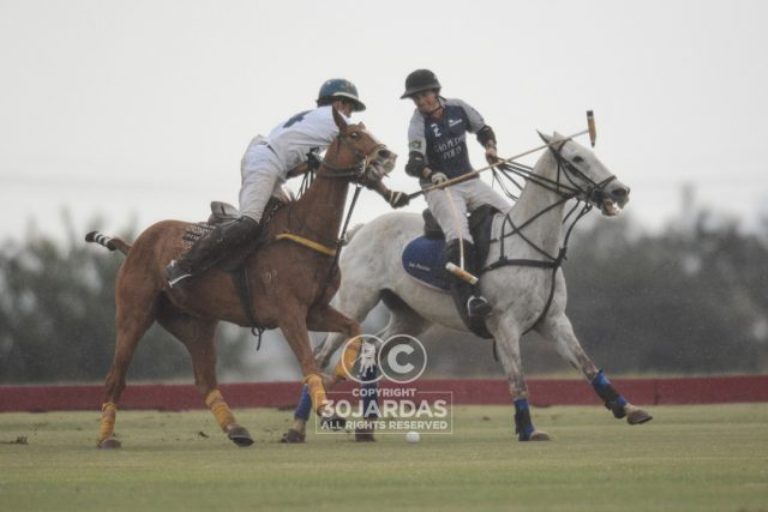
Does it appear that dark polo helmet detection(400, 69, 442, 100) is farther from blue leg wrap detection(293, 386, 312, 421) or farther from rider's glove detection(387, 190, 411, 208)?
blue leg wrap detection(293, 386, 312, 421)

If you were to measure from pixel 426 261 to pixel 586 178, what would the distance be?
175cm

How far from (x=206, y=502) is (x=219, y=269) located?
4.72 m

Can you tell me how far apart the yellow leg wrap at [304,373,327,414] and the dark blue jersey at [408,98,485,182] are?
258 cm

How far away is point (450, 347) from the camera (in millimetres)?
28516

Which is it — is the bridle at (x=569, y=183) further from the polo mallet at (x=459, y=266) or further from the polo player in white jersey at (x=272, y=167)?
the polo player in white jersey at (x=272, y=167)

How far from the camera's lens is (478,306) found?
1348cm

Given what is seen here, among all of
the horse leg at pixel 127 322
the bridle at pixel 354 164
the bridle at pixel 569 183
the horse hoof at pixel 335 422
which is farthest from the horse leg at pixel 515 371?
the horse leg at pixel 127 322

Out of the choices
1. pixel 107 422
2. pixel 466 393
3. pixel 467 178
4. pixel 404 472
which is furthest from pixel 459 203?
pixel 466 393

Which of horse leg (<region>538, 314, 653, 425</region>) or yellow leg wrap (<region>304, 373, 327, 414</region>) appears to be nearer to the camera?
yellow leg wrap (<region>304, 373, 327, 414</region>)

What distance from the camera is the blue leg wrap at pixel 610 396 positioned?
514 inches

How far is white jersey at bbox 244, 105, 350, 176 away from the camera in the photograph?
12.9m

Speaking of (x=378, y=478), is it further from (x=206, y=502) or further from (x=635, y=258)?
(x=635, y=258)
